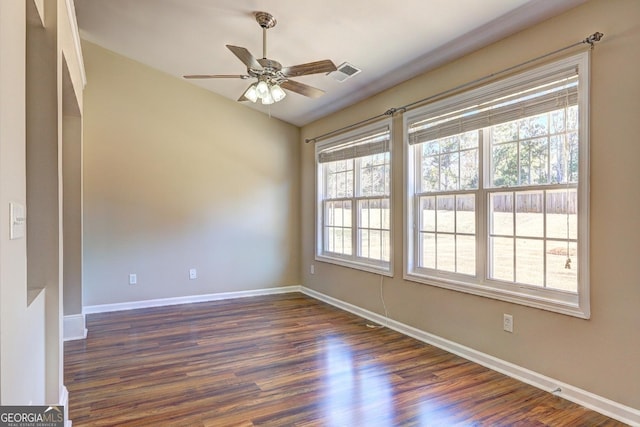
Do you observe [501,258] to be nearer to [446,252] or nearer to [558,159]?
[446,252]

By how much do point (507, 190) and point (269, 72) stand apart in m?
2.04

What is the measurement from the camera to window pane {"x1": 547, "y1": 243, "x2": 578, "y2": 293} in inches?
99.7

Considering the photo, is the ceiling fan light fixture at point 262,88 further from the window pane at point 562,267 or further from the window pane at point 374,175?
the window pane at point 562,267

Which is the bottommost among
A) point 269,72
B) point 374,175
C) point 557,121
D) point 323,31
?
point 374,175

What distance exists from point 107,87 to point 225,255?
2575 millimetres

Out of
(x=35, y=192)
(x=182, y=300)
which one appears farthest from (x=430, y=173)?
(x=182, y=300)

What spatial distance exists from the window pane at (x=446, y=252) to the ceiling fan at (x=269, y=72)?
175 centimetres

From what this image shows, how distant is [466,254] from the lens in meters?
3.29

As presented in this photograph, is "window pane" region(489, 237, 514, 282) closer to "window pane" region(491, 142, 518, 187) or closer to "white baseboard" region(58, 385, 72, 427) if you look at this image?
"window pane" region(491, 142, 518, 187)

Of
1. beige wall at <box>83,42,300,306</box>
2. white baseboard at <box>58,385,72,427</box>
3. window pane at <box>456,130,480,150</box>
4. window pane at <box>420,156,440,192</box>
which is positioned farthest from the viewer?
beige wall at <box>83,42,300,306</box>

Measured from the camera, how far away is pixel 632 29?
221cm

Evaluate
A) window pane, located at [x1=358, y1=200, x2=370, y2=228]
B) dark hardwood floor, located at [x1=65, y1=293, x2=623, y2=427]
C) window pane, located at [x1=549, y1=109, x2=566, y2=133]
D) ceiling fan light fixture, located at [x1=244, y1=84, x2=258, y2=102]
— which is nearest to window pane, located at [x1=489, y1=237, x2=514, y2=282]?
dark hardwood floor, located at [x1=65, y1=293, x2=623, y2=427]

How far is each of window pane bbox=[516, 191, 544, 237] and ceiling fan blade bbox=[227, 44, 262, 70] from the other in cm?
219

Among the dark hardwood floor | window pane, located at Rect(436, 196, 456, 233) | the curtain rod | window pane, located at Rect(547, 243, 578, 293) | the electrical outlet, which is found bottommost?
the dark hardwood floor
